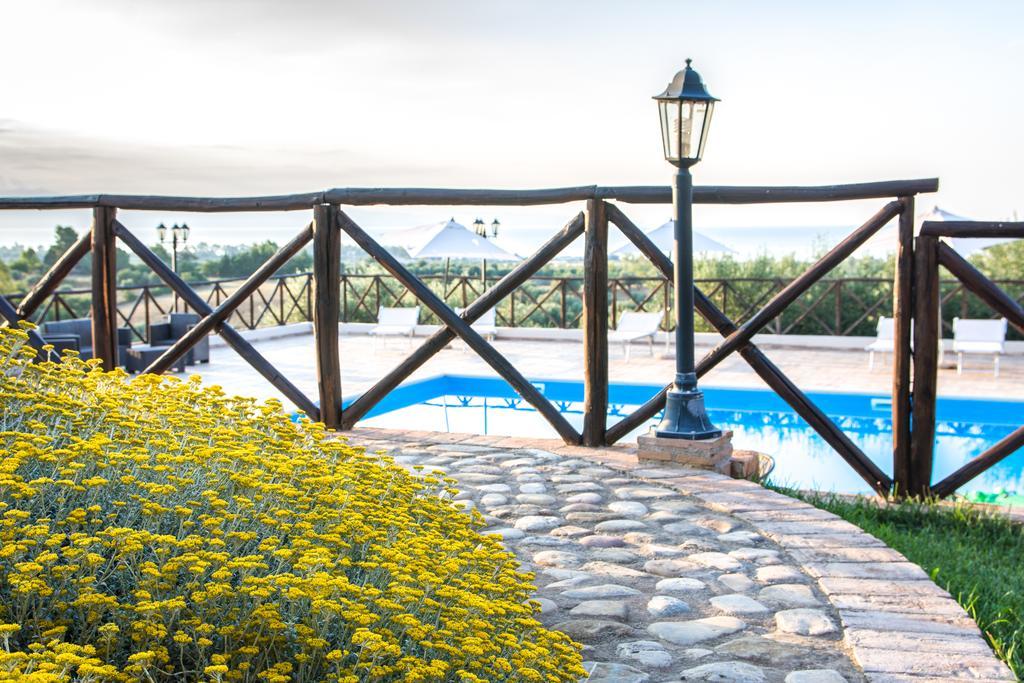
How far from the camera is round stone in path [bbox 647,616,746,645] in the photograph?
118 inches

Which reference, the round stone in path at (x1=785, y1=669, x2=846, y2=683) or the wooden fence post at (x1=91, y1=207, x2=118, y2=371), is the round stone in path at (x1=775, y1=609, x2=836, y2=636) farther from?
the wooden fence post at (x1=91, y1=207, x2=118, y2=371)

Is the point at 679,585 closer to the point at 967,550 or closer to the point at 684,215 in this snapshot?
the point at 967,550

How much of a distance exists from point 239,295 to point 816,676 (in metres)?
4.49

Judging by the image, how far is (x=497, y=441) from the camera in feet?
18.9

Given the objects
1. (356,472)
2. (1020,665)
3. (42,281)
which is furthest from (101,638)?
(42,281)

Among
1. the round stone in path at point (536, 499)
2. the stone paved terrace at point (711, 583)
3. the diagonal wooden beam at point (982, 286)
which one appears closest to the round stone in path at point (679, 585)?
the stone paved terrace at point (711, 583)

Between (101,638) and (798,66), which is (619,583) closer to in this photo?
(101,638)

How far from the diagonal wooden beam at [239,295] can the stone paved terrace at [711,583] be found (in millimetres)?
1694

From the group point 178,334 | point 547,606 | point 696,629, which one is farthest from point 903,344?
point 178,334

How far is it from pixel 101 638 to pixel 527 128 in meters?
27.9

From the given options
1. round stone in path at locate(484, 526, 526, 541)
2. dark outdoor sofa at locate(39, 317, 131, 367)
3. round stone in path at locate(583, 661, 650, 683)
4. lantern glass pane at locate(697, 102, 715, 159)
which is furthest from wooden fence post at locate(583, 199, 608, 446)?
dark outdoor sofa at locate(39, 317, 131, 367)

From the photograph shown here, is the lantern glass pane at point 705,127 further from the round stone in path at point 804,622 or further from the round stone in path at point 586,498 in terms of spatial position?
the round stone in path at point 804,622

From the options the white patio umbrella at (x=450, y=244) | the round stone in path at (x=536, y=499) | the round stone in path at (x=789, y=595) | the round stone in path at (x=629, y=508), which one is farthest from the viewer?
the white patio umbrella at (x=450, y=244)

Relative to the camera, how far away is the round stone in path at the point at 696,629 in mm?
2986
